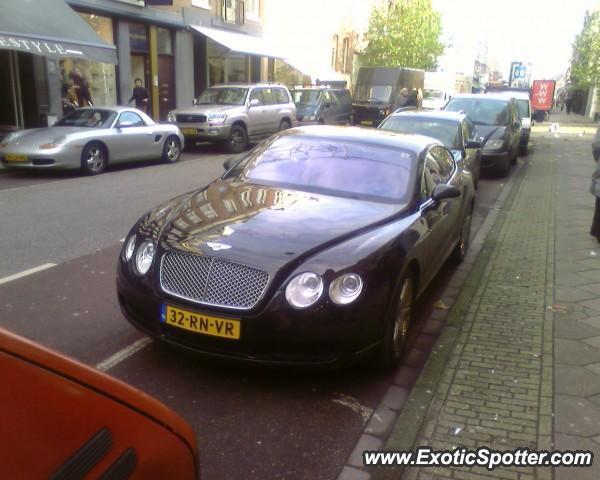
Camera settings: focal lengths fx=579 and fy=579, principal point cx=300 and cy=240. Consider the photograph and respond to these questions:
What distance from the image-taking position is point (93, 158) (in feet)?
38.6

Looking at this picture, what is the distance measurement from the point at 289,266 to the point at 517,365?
1.91 meters

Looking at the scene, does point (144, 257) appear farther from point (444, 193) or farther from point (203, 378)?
point (444, 193)

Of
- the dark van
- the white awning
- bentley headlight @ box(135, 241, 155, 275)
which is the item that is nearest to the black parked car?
the dark van

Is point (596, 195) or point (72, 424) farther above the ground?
point (72, 424)

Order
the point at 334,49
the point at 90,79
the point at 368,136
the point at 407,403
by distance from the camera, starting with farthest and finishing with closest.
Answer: the point at 334,49 → the point at 90,79 → the point at 368,136 → the point at 407,403

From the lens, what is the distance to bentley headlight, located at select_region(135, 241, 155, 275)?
3.69 meters

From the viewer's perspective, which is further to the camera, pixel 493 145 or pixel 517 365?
pixel 493 145

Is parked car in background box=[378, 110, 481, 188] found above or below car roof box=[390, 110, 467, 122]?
below

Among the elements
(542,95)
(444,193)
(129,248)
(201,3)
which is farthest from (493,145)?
(542,95)

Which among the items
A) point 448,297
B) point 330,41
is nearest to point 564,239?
point 448,297

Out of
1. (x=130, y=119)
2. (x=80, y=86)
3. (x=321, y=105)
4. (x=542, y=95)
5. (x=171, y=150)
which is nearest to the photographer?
(x=130, y=119)

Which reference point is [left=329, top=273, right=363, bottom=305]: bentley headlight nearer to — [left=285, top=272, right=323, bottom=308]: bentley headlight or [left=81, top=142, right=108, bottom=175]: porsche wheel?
[left=285, top=272, right=323, bottom=308]: bentley headlight

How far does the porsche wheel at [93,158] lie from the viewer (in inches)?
453

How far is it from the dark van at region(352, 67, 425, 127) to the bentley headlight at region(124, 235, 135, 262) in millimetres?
19956
